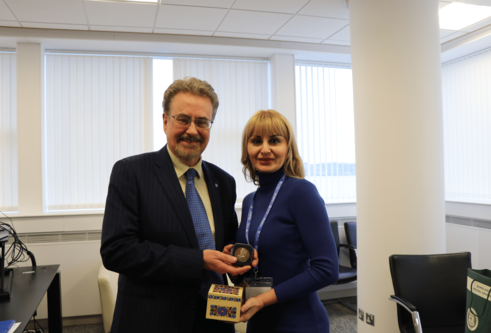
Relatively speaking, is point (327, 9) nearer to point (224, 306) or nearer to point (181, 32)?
point (181, 32)

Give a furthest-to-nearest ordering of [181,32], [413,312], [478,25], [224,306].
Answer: [181,32] → [478,25] → [413,312] → [224,306]

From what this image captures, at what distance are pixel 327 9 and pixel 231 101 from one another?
1669 millimetres

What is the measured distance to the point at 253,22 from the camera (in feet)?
11.6

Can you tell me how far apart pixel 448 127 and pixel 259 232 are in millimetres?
4362

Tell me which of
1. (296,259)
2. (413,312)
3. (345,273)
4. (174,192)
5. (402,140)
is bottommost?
(345,273)

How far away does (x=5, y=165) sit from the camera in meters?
3.83

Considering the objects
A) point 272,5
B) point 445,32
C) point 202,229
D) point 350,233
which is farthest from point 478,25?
point 202,229

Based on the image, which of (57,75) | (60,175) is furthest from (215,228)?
(57,75)

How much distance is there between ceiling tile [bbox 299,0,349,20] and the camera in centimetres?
310

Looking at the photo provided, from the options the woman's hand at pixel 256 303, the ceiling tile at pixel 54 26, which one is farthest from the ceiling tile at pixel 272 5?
the woman's hand at pixel 256 303

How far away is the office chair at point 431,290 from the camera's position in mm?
2148

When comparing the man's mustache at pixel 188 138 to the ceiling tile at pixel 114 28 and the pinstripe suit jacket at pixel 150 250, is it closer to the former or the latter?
the pinstripe suit jacket at pixel 150 250

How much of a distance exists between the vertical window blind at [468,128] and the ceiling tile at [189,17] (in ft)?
10.7

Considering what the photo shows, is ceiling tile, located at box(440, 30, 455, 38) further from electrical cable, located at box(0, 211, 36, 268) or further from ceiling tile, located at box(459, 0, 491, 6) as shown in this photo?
electrical cable, located at box(0, 211, 36, 268)
